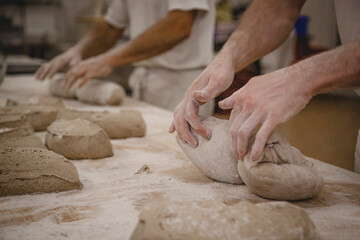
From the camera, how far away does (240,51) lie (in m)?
1.69

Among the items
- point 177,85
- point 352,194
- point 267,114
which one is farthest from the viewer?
point 177,85

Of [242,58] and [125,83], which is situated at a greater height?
[242,58]

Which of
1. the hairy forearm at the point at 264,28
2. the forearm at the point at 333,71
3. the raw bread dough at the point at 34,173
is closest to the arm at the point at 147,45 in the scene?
the hairy forearm at the point at 264,28

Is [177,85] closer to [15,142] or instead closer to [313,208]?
[15,142]

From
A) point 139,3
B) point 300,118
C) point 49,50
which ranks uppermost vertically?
point 139,3

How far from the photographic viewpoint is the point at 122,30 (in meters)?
3.90

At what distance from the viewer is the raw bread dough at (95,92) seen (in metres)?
2.81

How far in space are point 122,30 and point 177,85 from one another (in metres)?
1.11

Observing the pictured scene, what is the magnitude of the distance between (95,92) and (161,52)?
1.97ft

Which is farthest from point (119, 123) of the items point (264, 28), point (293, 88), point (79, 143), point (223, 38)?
point (223, 38)

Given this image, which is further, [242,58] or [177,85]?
[177,85]

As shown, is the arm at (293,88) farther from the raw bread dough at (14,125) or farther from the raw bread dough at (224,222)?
the raw bread dough at (14,125)

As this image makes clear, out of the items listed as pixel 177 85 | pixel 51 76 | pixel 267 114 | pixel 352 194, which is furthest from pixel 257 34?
pixel 51 76

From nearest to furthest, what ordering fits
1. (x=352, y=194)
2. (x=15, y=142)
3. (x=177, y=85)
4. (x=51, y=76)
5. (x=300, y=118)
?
(x=352, y=194) < (x=15, y=142) < (x=177, y=85) < (x=51, y=76) < (x=300, y=118)
